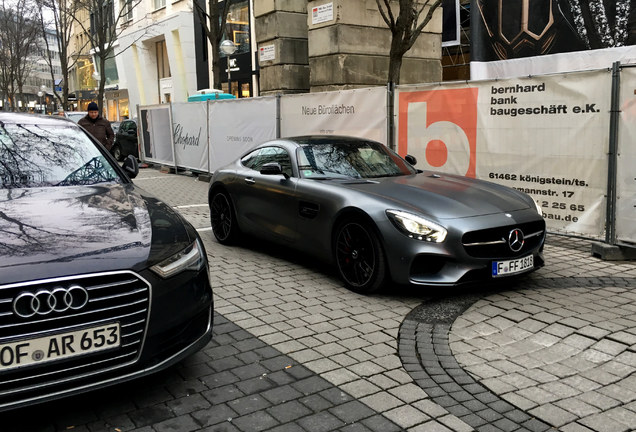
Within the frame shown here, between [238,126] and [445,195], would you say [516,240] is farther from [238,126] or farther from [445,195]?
[238,126]

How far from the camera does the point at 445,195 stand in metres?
5.43

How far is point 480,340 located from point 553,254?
3.03 metres

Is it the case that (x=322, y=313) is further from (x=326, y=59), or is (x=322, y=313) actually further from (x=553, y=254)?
(x=326, y=59)

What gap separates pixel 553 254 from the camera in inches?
272

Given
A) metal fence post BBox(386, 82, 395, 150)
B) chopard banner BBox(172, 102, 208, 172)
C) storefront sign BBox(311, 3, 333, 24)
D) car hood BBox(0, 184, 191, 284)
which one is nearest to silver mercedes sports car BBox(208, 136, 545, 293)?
car hood BBox(0, 184, 191, 284)

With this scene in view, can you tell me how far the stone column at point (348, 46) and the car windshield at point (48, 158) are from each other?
1285 centimetres

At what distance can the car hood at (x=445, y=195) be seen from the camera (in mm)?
5164

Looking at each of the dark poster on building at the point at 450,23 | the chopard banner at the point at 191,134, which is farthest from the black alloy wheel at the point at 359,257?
the dark poster on building at the point at 450,23

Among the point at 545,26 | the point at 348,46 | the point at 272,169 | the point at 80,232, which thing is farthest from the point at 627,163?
the point at 348,46

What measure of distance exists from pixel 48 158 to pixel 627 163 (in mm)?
5612

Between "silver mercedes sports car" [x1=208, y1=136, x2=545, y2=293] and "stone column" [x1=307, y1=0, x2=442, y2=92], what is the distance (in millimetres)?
10511

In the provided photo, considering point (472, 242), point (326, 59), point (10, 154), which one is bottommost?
point (472, 242)

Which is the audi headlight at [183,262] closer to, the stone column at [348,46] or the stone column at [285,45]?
the stone column at [348,46]

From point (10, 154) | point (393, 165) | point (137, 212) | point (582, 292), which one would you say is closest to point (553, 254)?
point (582, 292)
